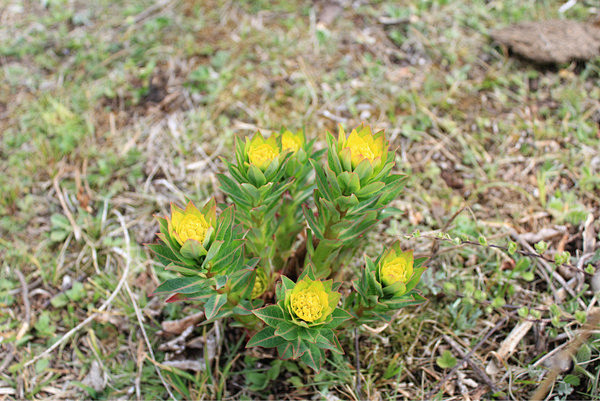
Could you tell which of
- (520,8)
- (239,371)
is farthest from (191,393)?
(520,8)

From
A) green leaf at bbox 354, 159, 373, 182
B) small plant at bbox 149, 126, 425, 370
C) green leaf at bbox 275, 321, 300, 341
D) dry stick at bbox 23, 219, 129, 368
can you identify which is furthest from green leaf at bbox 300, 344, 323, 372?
dry stick at bbox 23, 219, 129, 368

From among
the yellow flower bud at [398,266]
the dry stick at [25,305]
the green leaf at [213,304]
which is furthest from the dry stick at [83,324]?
the yellow flower bud at [398,266]

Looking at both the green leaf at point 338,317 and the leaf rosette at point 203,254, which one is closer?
the leaf rosette at point 203,254

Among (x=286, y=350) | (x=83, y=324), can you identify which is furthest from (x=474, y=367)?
(x=83, y=324)

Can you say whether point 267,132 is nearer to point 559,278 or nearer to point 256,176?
point 256,176

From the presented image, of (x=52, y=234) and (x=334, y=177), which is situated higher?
(x=334, y=177)

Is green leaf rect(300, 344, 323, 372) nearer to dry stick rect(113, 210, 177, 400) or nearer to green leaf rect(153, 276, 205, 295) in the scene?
green leaf rect(153, 276, 205, 295)

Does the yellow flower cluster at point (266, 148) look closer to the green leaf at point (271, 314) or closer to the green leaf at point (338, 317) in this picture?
the green leaf at point (271, 314)

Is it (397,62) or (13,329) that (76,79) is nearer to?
(13,329)
